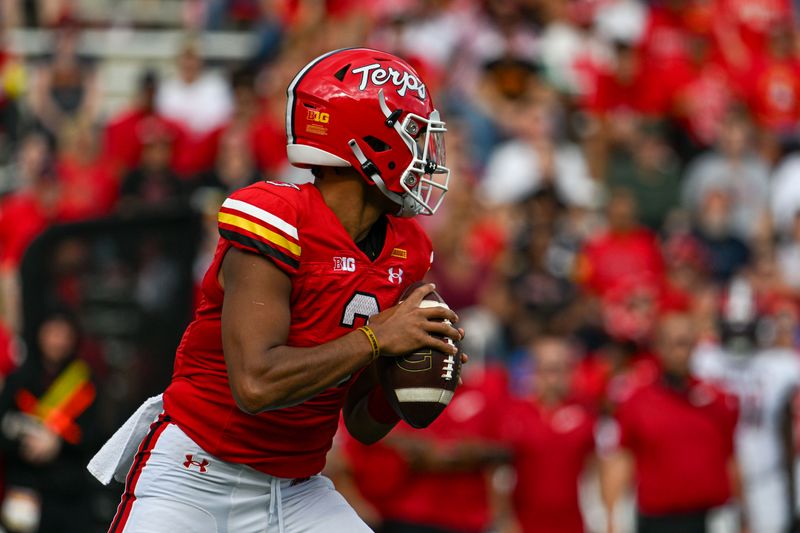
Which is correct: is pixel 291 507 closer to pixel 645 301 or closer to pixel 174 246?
pixel 174 246

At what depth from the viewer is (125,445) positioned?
4301 mm

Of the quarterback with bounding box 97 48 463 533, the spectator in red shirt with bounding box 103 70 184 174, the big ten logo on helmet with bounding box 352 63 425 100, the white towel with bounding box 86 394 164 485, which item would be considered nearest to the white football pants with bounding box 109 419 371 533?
the quarterback with bounding box 97 48 463 533

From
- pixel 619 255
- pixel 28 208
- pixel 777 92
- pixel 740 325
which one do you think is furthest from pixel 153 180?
pixel 777 92

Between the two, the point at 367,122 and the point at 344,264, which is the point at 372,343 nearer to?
the point at 344,264

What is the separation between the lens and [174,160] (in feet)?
36.1

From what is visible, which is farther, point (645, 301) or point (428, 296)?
point (645, 301)

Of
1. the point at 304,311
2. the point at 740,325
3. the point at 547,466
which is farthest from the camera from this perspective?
the point at 740,325

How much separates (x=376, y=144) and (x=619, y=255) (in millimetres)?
6554

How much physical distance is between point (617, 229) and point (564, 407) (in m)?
2.79

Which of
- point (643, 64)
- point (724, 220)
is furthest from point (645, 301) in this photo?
point (643, 64)

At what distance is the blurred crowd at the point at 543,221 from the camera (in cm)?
782

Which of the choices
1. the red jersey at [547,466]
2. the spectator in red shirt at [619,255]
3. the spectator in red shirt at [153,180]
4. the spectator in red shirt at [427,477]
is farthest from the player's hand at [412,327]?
the spectator in red shirt at [153,180]

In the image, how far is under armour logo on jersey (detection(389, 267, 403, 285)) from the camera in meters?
4.12

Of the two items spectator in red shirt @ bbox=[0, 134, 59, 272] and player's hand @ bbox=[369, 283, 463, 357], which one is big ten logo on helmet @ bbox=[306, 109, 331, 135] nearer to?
player's hand @ bbox=[369, 283, 463, 357]
